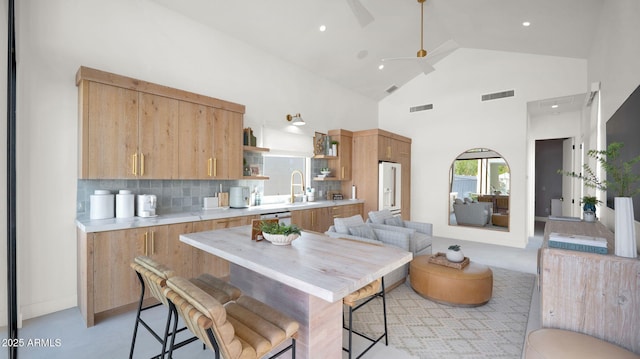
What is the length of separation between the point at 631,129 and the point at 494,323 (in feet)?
6.57

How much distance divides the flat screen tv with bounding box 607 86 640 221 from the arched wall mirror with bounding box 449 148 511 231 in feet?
12.2

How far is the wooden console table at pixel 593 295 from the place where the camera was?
1622 mm

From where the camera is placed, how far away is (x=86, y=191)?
3139 mm

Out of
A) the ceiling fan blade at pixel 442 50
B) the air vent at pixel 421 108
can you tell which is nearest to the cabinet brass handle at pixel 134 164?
the ceiling fan blade at pixel 442 50

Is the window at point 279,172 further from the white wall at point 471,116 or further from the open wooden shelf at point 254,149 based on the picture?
the white wall at point 471,116

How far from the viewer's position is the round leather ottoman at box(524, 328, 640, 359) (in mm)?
1473

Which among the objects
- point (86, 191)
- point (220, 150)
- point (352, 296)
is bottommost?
point (352, 296)

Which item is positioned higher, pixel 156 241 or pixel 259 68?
pixel 259 68

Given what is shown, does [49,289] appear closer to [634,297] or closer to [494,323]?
[494,323]

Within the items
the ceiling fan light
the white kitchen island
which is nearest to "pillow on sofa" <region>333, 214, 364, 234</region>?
the white kitchen island

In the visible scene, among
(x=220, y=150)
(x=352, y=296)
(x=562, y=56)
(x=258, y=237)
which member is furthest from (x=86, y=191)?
(x=562, y=56)

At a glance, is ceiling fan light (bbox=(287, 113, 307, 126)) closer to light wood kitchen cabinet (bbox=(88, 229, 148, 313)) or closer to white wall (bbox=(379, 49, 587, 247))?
light wood kitchen cabinet (bbox=(88, 229, 148, 313))

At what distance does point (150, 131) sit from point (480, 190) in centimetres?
665

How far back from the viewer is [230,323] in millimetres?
1361
